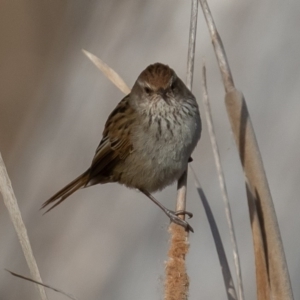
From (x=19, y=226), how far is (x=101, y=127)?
2.51 m

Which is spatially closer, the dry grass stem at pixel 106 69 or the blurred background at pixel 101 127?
the dry grass stem at pixel 106 69

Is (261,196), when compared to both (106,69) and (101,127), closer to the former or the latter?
(106,69)

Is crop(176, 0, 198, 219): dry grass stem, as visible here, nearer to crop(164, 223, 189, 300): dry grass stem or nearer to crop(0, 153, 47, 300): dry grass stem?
crop(164, 223, 189, 300): dry grass stem

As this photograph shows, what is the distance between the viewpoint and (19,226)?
1354 millimetres

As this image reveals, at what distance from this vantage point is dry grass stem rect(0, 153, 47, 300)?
133 centimetres

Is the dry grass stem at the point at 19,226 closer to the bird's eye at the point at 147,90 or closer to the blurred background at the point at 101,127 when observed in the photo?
the bird's eye at the point at 147,90

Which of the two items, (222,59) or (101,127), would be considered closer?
(222,59)

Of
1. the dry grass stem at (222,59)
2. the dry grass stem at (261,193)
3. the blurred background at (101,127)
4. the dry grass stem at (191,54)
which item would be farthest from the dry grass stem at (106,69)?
the blurred background at (101,127)

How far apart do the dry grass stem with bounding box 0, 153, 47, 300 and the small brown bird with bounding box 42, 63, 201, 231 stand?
69 centimetres

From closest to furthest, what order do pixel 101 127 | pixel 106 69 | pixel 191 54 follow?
pixel 191 54 → pixel 106 69 → pixel 101 127

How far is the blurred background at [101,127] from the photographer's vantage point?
2.97 metres

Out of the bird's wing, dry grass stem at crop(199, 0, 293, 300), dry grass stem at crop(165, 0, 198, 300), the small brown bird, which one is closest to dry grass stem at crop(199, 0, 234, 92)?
dry grass stem at crop(199, 0, 293, 300)

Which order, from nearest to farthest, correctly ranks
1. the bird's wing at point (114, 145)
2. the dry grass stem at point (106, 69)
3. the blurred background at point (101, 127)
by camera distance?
1. the dry grass stem at point (106, 69)
2. the bird's wing at point (114, 145)
3. the blurred background at point (101, 127)

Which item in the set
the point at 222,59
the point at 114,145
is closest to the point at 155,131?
the point at 114,145
